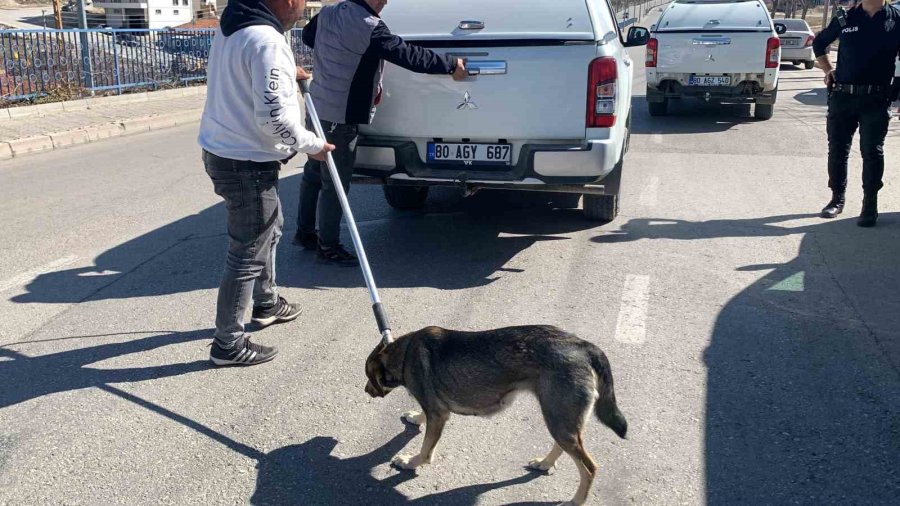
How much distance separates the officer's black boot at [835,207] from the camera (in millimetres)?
7156

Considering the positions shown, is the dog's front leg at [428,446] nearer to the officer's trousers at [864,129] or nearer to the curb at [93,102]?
the officer's trousers at [864,129]

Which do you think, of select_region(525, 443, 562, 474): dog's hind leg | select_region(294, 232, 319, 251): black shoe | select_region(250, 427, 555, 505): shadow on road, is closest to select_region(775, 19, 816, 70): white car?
select_region(294, 232, 319, 251): black shoe

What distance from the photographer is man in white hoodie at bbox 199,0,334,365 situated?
152 inches

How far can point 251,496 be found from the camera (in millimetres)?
3146

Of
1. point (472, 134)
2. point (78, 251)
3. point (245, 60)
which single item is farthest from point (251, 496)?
point (78, 251)

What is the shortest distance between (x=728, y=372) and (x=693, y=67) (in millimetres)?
9338

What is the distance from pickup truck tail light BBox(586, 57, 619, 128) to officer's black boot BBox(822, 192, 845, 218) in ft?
8.89

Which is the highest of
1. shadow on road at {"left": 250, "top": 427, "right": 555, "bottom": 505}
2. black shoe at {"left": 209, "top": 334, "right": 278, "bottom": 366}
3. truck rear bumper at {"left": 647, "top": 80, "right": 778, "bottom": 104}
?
truck rear bumper at {"left": 647, "top": 80, "right": 778, "bottom": 104}

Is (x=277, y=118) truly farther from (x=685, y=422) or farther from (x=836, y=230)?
(x=836, y=230)

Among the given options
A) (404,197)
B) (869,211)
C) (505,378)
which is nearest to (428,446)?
(505,378)

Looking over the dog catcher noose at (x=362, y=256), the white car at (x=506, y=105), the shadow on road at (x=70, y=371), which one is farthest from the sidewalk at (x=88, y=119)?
the dog catcher noose at (x=362, y=256)

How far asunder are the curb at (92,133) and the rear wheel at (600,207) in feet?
25.6

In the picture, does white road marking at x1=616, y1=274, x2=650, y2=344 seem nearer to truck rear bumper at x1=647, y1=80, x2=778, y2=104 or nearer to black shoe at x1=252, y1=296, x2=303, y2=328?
black shoe at x1=252, y1=296, x2=303, y2=328

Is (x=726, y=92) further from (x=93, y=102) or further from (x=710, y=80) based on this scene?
(x=93, y=102)
